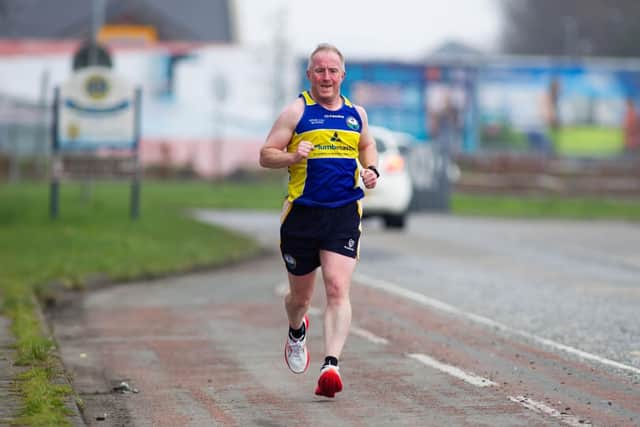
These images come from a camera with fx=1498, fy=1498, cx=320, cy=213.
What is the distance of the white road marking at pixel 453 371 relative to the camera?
8.38m

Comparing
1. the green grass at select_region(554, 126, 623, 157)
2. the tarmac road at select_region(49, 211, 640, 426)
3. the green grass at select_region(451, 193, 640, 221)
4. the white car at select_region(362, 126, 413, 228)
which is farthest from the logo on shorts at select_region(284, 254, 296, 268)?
the green grass at select_region(554, 126, 623, 157)

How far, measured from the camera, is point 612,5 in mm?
94625

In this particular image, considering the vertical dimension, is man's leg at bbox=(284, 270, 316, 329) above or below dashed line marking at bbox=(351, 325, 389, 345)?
above

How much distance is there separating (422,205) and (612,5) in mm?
65603

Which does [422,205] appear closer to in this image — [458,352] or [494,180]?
[494,180]

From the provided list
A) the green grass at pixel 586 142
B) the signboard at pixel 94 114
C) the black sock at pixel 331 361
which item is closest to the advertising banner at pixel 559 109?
the green grass at pixel 586 142

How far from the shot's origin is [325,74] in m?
8.05

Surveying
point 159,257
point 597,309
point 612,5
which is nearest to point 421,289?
point 597,309

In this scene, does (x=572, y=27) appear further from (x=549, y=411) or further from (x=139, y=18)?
(x=549, y=411)

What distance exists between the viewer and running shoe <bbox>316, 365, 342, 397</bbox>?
771cm

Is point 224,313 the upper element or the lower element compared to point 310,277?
lower

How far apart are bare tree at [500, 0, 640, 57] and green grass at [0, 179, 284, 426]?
65.4 metres

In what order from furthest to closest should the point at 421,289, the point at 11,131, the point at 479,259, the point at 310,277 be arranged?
1. the point at 11,131
2. the point at 479,259
3. the point at 421,289
4. the point at 310,277

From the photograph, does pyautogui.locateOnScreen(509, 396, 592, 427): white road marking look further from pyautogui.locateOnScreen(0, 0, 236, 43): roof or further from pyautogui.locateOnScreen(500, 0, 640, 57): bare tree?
pyautogui.locateOnScreen(500, 0, 640, 57): bare tree
